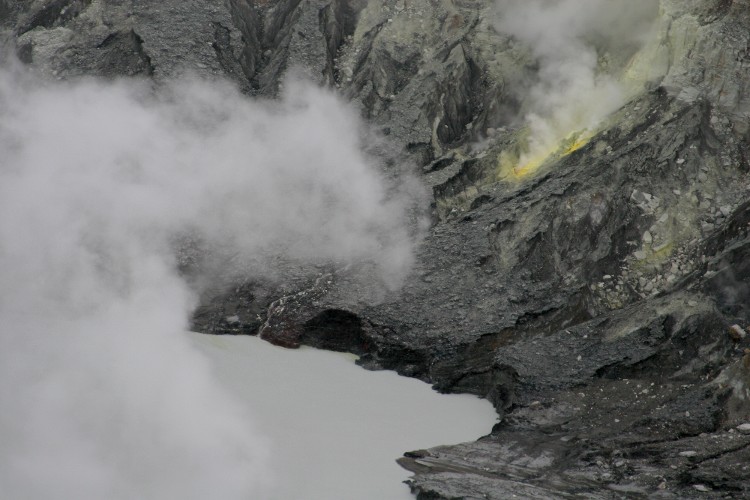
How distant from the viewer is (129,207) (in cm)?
2000

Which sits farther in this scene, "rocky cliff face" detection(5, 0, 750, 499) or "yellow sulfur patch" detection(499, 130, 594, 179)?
"yellow sulfur patch" detection(499, 130, 594, 179)

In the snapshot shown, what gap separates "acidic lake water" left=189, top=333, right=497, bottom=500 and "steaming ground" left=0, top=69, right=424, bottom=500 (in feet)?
1.53

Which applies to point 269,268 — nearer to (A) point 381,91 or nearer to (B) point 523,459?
(A) point 381,91

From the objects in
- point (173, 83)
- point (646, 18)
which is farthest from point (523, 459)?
point (173, 83)

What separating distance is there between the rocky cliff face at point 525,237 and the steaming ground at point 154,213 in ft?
2.17

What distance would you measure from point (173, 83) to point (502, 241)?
24.0ft

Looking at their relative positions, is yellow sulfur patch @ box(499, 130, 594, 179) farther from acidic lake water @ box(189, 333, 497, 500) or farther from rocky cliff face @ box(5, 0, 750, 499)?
acidic lake water @ box(189, 333, 497, 500)

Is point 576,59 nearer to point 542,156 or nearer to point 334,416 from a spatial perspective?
point 542,156

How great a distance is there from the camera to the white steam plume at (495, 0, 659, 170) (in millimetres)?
20203

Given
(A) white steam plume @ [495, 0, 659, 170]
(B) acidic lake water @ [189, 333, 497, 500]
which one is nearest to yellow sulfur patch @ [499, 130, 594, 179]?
(A) white steam plume @ [495, 0, 659, 170]

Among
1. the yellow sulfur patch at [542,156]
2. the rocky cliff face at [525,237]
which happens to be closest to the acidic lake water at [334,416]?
the rocky cliff face at [525,237]

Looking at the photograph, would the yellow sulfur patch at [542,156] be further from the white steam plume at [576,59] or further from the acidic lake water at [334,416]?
the acidic lake water at [334,416]

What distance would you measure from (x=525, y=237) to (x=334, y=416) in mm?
4911

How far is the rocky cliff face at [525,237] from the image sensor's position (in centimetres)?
1490
